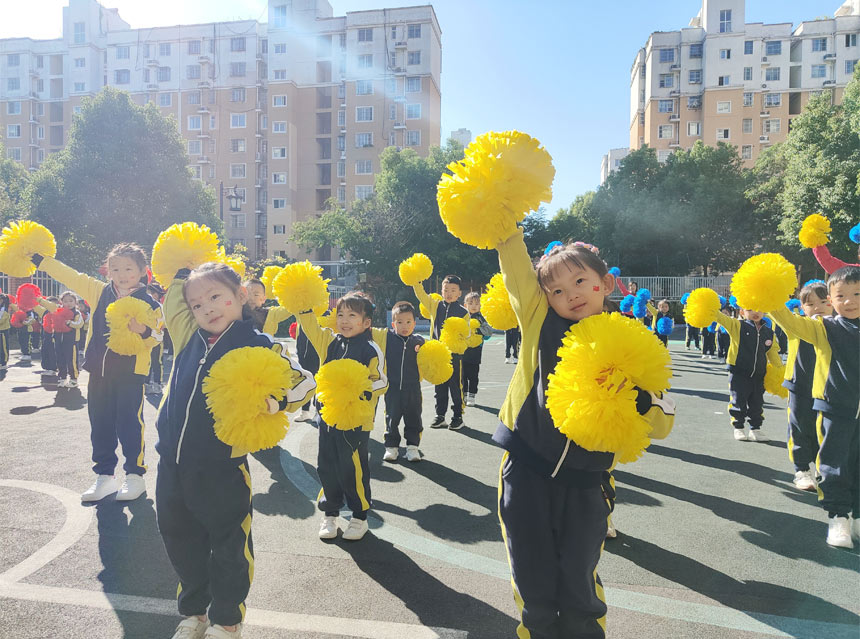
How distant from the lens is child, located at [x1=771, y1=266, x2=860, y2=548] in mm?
3908

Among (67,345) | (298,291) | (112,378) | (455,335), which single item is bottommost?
(67,345)

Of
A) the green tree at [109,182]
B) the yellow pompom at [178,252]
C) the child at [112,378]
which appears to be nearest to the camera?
the yellow pompom at [178,252]

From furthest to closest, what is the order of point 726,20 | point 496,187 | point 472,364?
point 726,20
point 472,364
point 496,187

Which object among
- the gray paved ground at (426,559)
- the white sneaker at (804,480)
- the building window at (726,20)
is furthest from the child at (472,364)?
the building window at (726,20)

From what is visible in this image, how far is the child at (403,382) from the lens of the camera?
5754 millimetres

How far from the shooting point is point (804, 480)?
5.16 m

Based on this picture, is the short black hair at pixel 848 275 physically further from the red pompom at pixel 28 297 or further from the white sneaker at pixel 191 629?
the red pompom at pixel 28 297

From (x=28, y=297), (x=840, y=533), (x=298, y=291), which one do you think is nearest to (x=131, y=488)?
(x=298, y=291)

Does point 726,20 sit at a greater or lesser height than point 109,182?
greater

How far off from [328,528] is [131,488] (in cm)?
184

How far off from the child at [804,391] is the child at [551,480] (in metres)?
3.59

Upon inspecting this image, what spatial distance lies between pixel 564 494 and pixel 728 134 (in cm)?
6379

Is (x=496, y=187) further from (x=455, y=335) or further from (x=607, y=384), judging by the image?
(x=455, y=335)

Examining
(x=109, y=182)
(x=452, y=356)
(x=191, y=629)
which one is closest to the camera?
(x=191, y=629)
